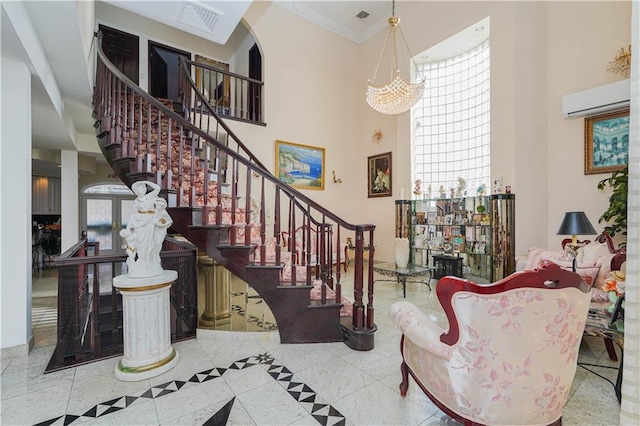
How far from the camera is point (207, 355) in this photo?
2.50 m

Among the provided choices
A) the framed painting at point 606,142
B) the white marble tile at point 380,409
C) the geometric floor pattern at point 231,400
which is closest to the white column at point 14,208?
the geometric floor pattern at point 231,400

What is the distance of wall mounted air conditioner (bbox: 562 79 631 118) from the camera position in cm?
392

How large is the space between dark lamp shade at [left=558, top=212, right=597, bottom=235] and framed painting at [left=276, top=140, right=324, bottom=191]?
4610 mm

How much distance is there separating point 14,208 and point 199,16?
355 cm

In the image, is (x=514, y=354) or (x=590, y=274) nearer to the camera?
(x=514, y=354)

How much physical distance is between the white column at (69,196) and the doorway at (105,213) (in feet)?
10.2

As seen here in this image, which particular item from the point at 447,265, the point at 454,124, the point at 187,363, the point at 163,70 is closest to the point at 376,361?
the point at 187,363

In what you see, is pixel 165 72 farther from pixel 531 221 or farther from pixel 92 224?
pixel 531 221

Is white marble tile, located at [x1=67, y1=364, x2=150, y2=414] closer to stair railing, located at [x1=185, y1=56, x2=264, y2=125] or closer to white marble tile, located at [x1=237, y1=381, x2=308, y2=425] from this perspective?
white marble tile, located at [x1=237, y1=381, x2=308, y2=425]

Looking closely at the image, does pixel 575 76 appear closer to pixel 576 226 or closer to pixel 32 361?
pixel 576 226

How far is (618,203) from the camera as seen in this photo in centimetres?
355

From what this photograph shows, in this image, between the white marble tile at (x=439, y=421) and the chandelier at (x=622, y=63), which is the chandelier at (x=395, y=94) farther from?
the white marble tile at (x=439, y=421)

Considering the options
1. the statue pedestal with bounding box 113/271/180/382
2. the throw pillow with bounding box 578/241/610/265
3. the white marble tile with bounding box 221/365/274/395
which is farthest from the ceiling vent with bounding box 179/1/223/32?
the throw pillow with bounding box 578/241/610/265

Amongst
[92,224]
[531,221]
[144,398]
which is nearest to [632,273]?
[144,398]
